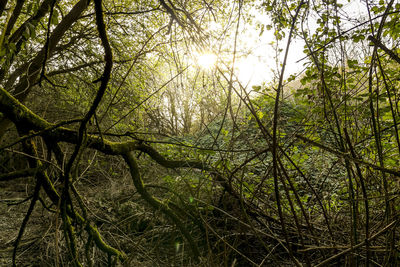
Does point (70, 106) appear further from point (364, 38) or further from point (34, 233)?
point (364, 38)

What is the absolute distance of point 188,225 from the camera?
3.69 m

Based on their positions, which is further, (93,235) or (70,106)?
(70,106)

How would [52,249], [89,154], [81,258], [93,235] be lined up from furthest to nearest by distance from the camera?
[89,154]
[52,249]
[81,258]
[93,235]

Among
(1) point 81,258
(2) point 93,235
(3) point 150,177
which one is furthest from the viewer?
(3) point 150,177

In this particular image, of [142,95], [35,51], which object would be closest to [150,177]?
[142,95]

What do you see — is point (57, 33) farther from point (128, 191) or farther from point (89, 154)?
point (128, 191)

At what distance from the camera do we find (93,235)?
6.68 feet

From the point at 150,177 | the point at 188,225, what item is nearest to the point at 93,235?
the point at 188,225

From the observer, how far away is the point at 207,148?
183 centimetres

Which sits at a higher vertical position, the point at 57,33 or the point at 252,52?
the point at 57,33

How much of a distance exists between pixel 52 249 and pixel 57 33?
3.14 metres

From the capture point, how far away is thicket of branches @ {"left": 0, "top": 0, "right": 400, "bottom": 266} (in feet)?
3.89

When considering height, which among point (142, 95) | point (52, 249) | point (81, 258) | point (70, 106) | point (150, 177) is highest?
point (142, 95)

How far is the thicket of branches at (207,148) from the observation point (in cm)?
119
